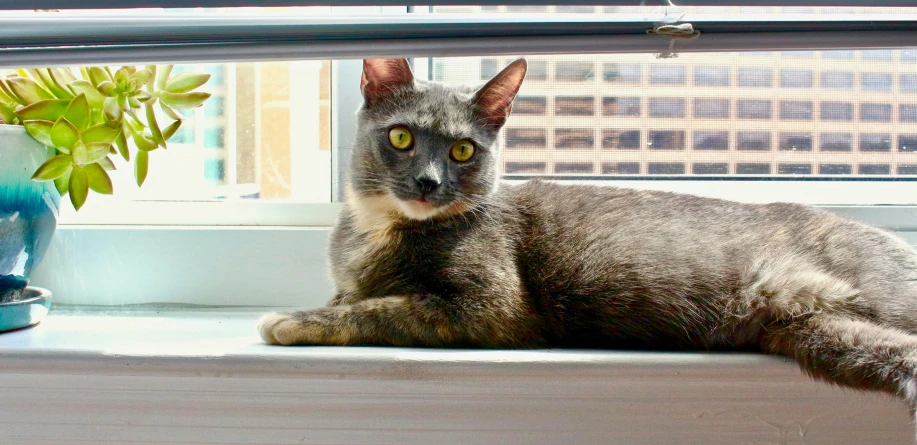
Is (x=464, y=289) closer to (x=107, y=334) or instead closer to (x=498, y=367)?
(x=498, y=367)

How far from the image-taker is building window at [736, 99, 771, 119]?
1.53 m

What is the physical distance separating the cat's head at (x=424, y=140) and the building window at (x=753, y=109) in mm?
550

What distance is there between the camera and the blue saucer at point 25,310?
3.89ft

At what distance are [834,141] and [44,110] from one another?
1.48 metres

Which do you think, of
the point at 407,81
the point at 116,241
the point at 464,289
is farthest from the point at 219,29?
the point at 116,241

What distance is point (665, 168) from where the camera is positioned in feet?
5.07

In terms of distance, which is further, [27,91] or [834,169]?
[834,169]

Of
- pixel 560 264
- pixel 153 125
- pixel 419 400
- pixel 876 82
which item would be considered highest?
pixel 876 82

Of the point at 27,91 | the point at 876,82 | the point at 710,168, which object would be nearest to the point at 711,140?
the point at 710,168

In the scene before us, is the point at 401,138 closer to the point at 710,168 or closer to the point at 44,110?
the point at 44,110

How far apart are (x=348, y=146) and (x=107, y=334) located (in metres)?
0.56

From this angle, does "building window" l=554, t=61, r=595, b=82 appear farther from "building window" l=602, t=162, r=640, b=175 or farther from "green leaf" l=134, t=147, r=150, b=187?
"green leaf" l=134, t=147, r=150, b=187

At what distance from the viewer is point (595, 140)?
60.6 inches

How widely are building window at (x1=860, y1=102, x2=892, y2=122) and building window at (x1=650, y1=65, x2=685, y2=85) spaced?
15.1 inches
